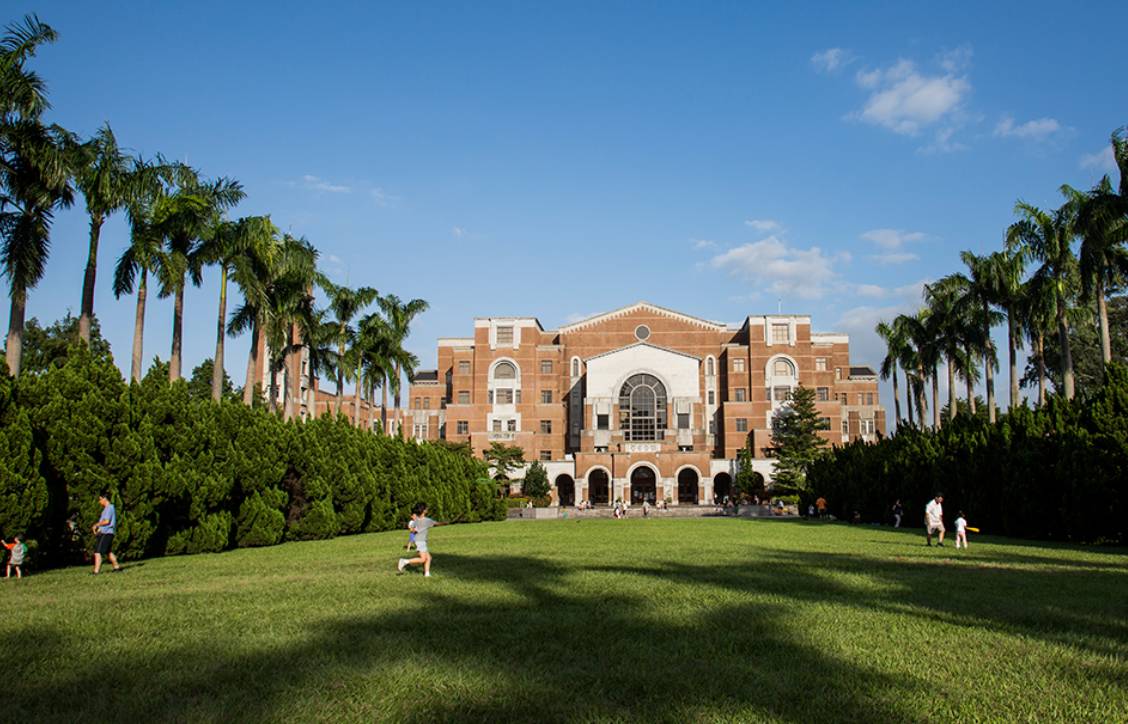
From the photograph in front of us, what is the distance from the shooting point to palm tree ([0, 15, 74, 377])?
2278cm

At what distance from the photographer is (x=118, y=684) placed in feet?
23.2

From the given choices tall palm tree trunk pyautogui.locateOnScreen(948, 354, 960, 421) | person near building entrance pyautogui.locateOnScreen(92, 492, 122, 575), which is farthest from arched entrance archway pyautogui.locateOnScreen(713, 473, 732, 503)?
person near building entrance pyautogui.locateOnScreen(92, 492, 122, 575)

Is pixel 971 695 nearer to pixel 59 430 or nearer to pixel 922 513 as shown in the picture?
pixel 59 430

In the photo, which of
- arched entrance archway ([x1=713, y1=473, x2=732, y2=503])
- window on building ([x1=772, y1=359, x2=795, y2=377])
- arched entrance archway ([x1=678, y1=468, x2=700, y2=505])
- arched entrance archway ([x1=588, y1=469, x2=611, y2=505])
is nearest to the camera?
arched entrance archway ([x1=713, y1=473, x2=732, y2=503])

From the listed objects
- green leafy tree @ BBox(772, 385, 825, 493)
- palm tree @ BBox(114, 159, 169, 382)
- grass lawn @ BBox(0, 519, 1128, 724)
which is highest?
palm tree @ BBox(114, 159, 169, 382)

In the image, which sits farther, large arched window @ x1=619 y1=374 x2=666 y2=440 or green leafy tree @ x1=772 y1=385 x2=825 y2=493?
large arched window @ x1=619 y1=374 x2=666 y2=440

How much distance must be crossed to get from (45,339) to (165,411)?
161 feet

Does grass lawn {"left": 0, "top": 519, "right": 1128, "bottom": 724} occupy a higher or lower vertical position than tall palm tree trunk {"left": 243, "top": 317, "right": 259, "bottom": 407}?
lower

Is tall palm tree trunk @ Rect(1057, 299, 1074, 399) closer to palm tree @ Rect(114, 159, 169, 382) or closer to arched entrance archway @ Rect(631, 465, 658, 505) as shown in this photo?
palm tree @ Rect(114, 159, 169, 382)

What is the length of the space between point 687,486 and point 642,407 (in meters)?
8.39

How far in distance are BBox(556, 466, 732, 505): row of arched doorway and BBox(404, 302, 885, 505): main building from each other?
4.7 inches

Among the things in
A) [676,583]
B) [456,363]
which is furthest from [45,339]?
[676,583]

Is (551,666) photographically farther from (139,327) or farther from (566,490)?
(566,490)

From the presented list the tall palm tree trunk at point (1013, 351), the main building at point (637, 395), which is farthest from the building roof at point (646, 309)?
the tall palm tree trunk at point (1013, 351)
